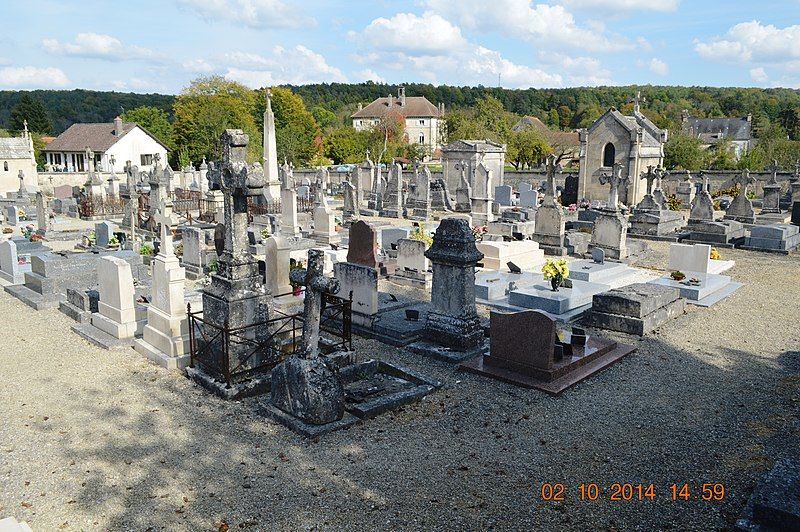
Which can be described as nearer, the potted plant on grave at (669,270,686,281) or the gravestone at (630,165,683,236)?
the potted plant on grave at (669,270,686,281)

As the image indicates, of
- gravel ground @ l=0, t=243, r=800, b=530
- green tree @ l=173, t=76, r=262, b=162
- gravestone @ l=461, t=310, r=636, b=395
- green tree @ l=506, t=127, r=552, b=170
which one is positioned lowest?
gravel ground @ l=0, t=243, r=800, b=530

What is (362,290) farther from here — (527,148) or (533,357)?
(527,148)

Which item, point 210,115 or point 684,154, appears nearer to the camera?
point 684,154

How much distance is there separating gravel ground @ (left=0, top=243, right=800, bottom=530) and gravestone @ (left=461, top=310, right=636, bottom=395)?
23 centimetres

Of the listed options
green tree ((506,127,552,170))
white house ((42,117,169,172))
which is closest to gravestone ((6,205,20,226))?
white house ((42,117,169,172))

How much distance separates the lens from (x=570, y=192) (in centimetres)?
3869

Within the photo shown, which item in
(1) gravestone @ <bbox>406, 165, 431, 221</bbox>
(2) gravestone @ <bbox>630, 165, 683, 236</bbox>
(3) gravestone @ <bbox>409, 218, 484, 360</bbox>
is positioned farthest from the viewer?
(1) gravestone @ <bbox>406, 165, 431, 221</bbox>

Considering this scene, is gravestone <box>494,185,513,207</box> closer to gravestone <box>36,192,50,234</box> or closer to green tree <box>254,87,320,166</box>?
gravestone <box>36,192,50,234</box>

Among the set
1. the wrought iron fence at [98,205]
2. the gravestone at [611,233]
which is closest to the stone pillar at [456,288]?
the gravestone at [611,233]

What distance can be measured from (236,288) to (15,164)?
4414cm

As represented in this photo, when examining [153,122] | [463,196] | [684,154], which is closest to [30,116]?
[153,122]

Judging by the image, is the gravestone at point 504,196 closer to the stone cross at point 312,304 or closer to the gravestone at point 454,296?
the gravestone at point 454,296

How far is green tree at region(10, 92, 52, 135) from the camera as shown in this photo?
75.6 metres

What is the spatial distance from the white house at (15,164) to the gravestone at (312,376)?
4322 centimetres
